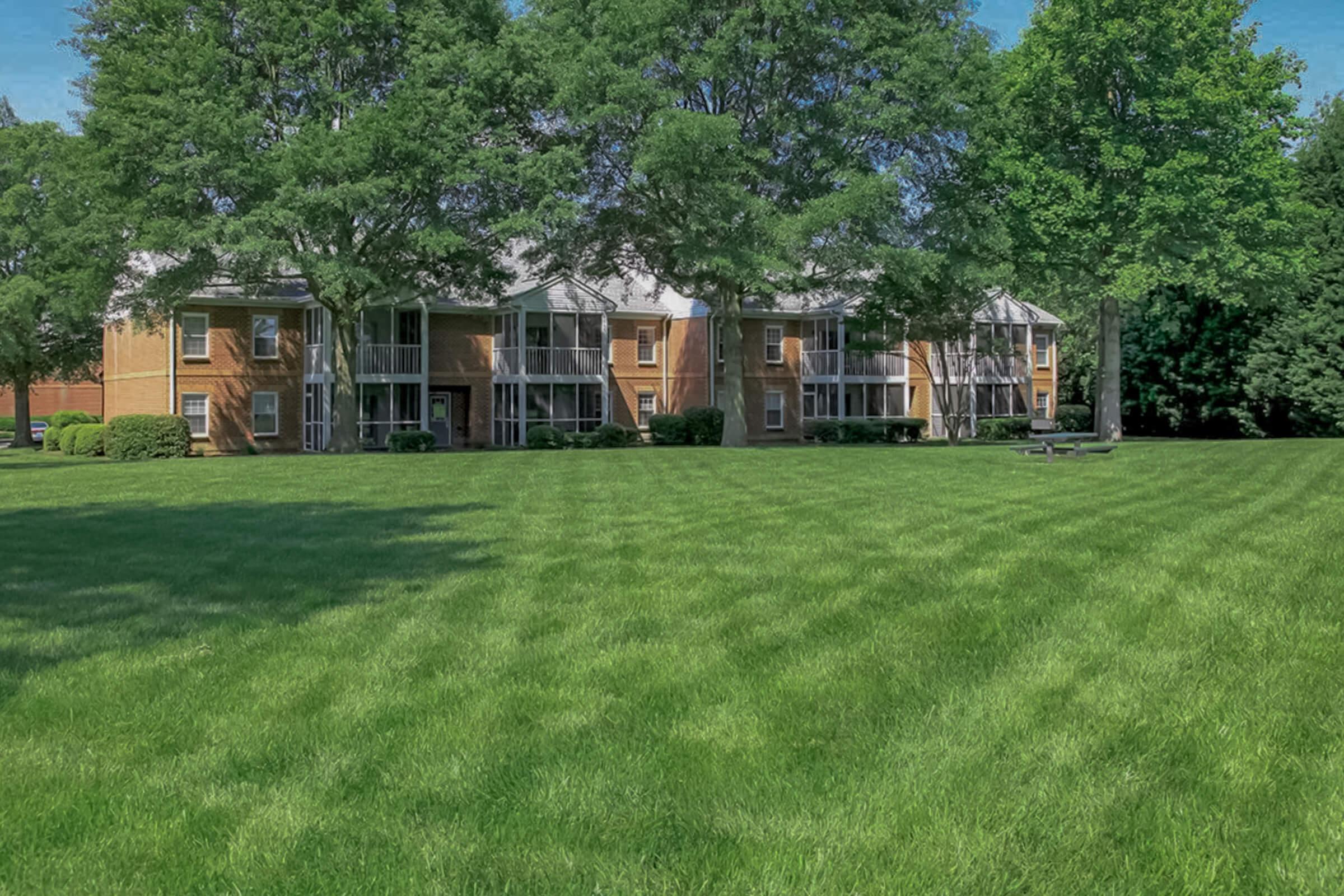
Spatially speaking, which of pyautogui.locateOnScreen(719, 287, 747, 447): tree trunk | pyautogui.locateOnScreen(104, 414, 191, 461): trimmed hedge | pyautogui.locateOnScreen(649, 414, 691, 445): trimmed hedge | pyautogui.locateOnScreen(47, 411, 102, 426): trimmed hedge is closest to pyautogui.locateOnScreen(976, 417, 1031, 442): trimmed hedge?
pyautogui.locateOnScreen(649, 414, 691, 445): trimmed hedge

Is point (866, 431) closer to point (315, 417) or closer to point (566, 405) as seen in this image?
point (566, 405)

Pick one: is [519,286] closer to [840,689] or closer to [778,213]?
[778,213]

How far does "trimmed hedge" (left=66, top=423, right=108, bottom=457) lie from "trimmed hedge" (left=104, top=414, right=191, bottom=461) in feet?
5.36

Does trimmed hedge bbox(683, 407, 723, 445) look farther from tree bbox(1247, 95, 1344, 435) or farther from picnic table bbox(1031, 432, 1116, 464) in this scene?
tree bbox(1247, 95, 1344, 435)

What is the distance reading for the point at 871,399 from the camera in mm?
52688

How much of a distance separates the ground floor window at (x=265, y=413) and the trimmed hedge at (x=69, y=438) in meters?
5.32

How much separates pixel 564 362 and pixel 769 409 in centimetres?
1091

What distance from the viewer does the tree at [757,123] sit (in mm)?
28422

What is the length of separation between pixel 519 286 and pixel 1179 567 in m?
36.9

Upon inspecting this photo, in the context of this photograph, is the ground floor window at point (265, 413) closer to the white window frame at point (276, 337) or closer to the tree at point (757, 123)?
the white window frame at point (276, 337)

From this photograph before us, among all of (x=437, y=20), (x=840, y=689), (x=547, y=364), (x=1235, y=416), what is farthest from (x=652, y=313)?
(x=840, y=689)

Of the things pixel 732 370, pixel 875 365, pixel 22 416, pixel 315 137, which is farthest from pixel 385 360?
pixel 875 365

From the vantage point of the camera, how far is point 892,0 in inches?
1223

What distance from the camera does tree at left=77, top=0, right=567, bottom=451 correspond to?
28.3 metres
